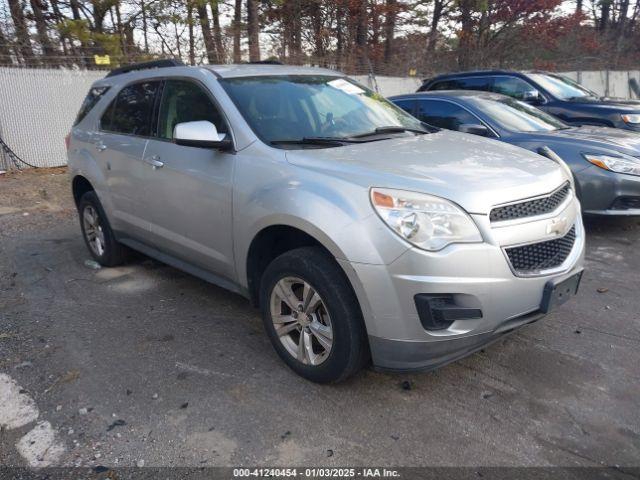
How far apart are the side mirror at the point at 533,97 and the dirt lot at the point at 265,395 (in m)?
5.01

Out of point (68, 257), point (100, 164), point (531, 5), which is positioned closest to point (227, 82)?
point (100, 164)

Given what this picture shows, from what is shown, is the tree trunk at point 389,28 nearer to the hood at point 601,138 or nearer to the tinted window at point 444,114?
the tinted window at point 444,114

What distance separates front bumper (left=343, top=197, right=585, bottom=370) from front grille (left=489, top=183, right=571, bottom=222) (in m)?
0.06

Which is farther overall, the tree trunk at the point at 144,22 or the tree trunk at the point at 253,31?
the tree trunk at the point at 253,31

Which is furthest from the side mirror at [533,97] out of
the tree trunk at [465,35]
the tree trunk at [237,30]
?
the tree trunk at [465,35]

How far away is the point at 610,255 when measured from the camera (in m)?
5.11

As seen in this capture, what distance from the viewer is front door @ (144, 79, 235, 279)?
3.37 m

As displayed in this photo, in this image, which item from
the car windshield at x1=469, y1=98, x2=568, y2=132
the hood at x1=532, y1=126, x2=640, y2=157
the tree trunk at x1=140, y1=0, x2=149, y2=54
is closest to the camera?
the hood at x1=532, y1=126, x2=640, y2=157

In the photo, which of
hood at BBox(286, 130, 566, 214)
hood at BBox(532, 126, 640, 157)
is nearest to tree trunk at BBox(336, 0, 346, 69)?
hood at BBox(532, 126, 640, 157)

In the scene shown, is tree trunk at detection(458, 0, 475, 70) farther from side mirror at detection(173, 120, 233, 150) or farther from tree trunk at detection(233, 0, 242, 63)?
side mirror at detection(173, 120, 233, 150)

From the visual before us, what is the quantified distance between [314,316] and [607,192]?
3.96 m

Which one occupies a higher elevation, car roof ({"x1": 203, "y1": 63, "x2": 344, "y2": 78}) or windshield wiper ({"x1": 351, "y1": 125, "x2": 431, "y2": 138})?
car roof ({"x1": 203, "y1": 63, "x2": 344, "y2": 78})

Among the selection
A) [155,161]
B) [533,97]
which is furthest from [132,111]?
[533,97]

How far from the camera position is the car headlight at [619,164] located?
5.34 meters
